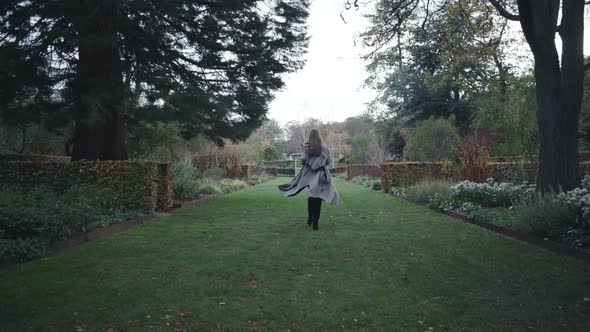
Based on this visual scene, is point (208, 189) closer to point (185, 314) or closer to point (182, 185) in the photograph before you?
point (182, 185)

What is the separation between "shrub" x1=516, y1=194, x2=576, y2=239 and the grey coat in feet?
10.1

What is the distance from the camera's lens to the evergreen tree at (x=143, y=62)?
9.75 meters

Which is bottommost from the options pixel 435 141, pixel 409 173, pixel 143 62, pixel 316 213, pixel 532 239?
pixel 532 239

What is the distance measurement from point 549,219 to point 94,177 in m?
8.56

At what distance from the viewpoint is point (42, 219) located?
586 centimetres

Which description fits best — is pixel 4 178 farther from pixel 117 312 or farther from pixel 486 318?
pixel 486 318

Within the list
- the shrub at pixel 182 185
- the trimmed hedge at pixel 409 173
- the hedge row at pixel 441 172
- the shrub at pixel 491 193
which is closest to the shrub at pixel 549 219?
the shrub at pixel 491 193

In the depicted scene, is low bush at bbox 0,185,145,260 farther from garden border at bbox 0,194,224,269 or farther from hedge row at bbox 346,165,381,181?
hedge row at bbox 346,165,381,181

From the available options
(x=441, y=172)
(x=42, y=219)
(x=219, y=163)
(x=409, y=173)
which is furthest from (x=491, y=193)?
(x=219, y=163)

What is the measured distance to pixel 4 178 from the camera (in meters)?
9.85

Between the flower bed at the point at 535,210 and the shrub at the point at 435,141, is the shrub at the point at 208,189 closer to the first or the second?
the flower bed at the point at 535,210

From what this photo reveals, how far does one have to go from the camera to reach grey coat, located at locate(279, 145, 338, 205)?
7.95 metres

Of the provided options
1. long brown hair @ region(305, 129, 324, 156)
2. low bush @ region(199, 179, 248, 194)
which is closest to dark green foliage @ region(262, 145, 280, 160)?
low bush @ region(199, 179, 248, 194)

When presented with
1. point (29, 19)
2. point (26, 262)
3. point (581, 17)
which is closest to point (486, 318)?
point (26, 262)
